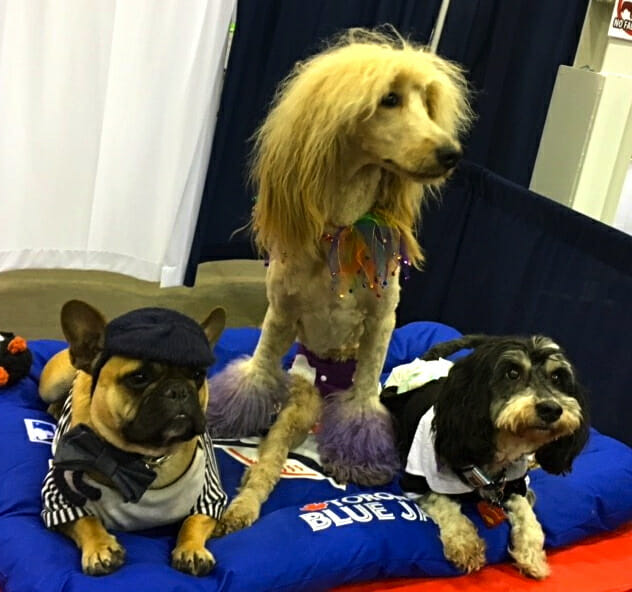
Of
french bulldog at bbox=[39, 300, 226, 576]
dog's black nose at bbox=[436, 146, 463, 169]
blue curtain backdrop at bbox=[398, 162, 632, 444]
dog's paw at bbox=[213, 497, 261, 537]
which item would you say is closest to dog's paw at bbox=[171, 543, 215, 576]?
french bulldog at bbox=[39, 300, 226, 576]

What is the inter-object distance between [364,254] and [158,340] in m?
0.58

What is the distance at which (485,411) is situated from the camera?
148 cm

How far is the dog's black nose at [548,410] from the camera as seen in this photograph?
1416 mm

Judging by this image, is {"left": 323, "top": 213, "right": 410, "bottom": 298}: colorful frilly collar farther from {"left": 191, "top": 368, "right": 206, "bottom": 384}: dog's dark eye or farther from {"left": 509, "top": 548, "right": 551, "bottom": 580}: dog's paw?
{"left": 509, "top": 548, "right": 551, "bottom": 580}: dog's paw

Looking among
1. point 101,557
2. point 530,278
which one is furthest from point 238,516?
point 530,278

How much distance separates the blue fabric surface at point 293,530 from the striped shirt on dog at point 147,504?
0.04 metres

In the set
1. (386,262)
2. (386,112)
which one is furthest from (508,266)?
(386,112)

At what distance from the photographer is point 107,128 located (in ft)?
8.63

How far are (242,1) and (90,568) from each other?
1.95 metres

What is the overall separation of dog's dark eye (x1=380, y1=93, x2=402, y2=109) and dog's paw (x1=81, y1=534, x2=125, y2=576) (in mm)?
987

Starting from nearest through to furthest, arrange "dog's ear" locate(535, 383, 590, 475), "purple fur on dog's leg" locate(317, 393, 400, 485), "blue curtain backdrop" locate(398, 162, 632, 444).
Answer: "dog's ear" locate(535, 383, 590, 475) < "purple fur on dog's leg" locate(317, 393, 400, 485) < "blue curtain backdrop" locate(398, 162, 632, 444)

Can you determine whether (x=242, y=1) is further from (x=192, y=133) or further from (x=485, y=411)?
(x=485, y=411)

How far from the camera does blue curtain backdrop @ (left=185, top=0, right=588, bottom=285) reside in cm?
277

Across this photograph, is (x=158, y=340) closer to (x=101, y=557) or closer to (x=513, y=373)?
(x=101, y=557)
